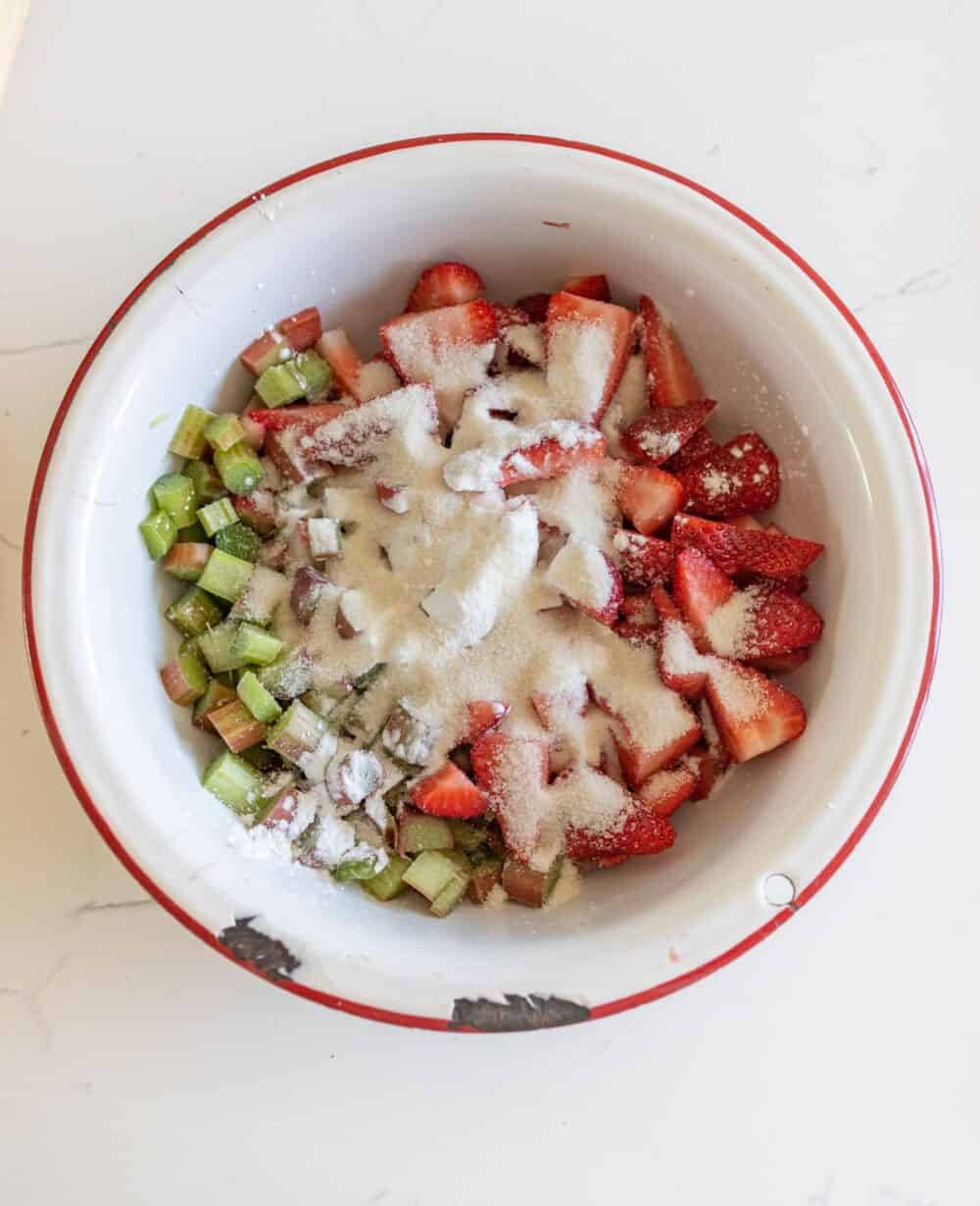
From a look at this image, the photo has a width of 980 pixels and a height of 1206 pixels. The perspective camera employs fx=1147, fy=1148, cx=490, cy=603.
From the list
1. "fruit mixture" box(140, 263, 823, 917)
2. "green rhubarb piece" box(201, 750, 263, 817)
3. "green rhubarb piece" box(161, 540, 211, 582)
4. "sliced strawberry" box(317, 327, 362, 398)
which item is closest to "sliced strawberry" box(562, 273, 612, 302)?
"fruit mixture" box(140, 263, 823, 917)

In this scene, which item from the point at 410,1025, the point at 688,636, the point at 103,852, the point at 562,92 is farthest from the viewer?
the point at 562,92

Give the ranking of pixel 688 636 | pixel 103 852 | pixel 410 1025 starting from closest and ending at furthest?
1. pixel 410 1025
2. pixel 688 636
3. pixel 103 852

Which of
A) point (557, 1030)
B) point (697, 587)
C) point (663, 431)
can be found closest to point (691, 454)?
point (663, 431)

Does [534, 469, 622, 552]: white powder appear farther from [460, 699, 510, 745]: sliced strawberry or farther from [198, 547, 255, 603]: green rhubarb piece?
[198, 547, 255, 603]: green rhubarb piece

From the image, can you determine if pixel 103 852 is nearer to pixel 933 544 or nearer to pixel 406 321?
pixel 406 321

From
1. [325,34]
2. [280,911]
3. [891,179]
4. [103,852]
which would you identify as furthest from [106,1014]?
[891,179]

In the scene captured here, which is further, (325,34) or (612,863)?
(325,34)

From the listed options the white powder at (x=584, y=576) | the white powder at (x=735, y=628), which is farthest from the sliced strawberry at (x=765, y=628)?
the white powder at (x=584, y=576)
